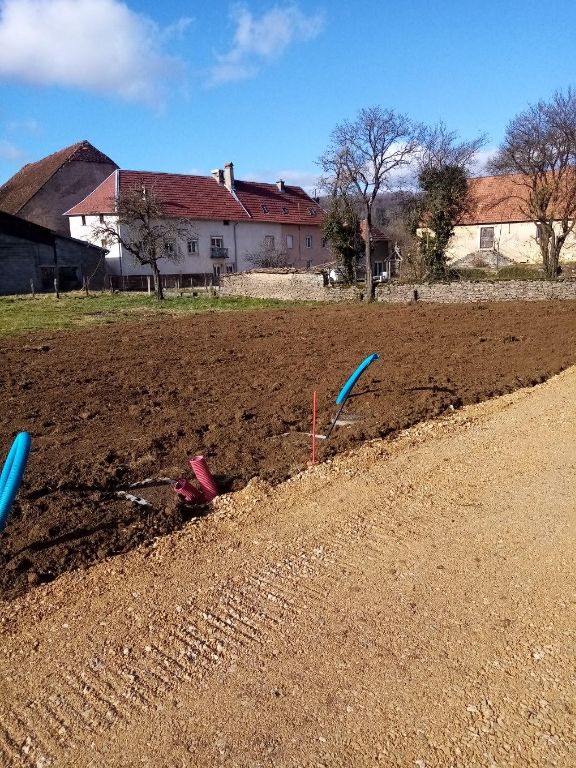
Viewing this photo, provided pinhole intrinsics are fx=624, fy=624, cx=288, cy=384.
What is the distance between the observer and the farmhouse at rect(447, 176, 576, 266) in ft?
147

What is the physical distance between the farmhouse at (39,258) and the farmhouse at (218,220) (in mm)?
1842

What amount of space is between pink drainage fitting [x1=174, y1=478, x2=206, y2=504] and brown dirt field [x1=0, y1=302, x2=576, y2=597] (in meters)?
0.10

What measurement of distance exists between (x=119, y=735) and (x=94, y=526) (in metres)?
2.33

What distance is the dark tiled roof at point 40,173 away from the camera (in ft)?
160

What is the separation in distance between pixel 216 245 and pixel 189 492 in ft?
148

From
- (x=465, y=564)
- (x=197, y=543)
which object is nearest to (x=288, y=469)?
(x=197, y=543)

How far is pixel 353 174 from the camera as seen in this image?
31781 millimetres

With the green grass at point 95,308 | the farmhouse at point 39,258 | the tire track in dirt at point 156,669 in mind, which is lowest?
the tire track in dirt at point 156,669

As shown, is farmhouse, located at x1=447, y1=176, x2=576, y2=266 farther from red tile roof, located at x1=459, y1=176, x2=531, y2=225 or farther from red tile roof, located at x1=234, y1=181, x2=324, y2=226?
red tile roof, located at x1=234, y1=181, x2=324, y2=226

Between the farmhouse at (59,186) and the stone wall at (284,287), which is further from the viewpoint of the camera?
the farmhouse at (59,186)

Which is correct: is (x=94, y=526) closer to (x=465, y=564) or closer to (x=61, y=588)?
(x=61, y=588)

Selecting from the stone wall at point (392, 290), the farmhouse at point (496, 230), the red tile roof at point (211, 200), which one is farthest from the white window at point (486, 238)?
the stone wall at point (392, 290)

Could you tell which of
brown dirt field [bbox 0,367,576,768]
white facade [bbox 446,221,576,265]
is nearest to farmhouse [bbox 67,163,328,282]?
white facade [bbox 446,221,576,265]

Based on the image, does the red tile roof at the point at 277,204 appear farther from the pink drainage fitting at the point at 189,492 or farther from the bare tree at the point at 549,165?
the pink drainage fitting at the point at 189,492
